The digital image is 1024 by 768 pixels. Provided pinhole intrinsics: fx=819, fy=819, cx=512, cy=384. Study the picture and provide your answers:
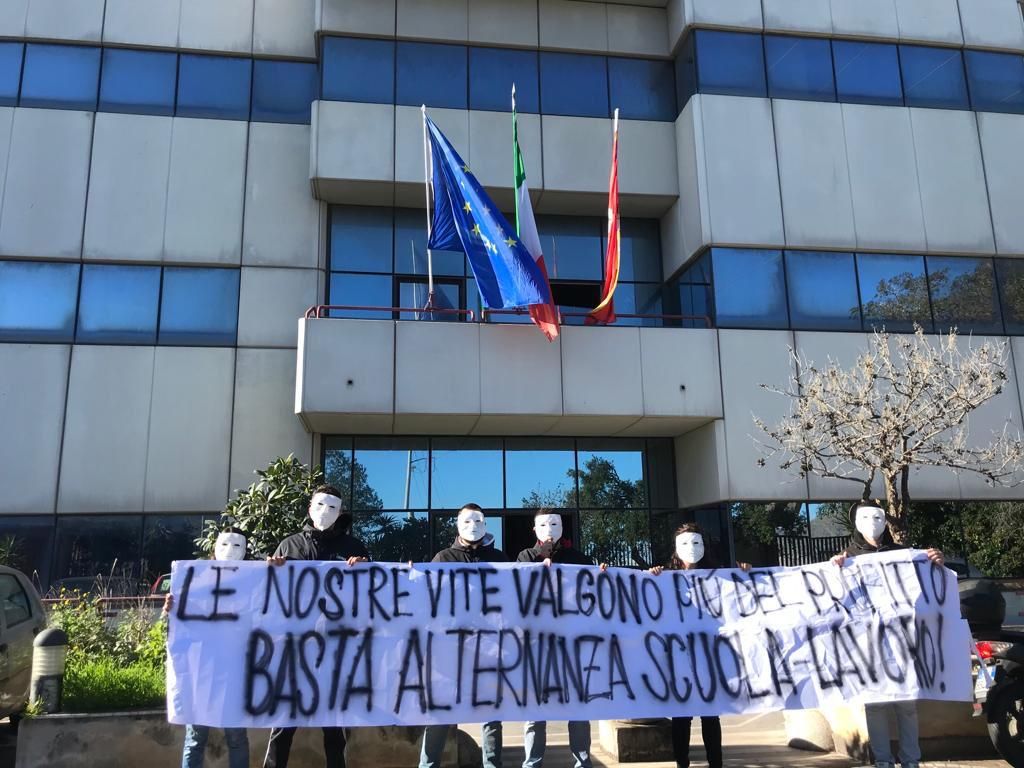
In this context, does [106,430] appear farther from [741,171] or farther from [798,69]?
[798,69]

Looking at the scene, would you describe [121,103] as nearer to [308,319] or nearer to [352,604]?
→ [308,319]

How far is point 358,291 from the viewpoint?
16.8 metres

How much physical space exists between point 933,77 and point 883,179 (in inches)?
118

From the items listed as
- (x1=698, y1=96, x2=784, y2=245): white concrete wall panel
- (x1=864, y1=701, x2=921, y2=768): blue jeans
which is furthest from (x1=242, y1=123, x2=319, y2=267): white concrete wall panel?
(x1=864, y1=701, x2=921, y2=768): blue jeans

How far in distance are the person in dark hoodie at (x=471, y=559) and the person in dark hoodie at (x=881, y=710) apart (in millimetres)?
2601

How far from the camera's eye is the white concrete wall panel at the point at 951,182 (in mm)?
16797

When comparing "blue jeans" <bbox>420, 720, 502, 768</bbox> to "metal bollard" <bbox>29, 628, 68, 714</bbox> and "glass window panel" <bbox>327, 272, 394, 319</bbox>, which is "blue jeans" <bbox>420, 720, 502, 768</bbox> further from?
"glass window panel" <bbox>327, 272, 394, 319</bbox>

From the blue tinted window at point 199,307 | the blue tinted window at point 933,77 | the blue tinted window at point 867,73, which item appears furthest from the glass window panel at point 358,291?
the blue tinted window at point 933,77

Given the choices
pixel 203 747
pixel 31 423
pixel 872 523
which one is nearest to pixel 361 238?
pixel 31 423

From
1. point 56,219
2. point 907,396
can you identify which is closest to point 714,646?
point 907,396

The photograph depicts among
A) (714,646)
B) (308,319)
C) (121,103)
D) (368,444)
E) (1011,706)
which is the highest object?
(121,103)

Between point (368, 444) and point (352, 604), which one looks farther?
point (368, 444)

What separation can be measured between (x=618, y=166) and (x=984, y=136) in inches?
310

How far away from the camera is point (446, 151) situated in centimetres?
1487
